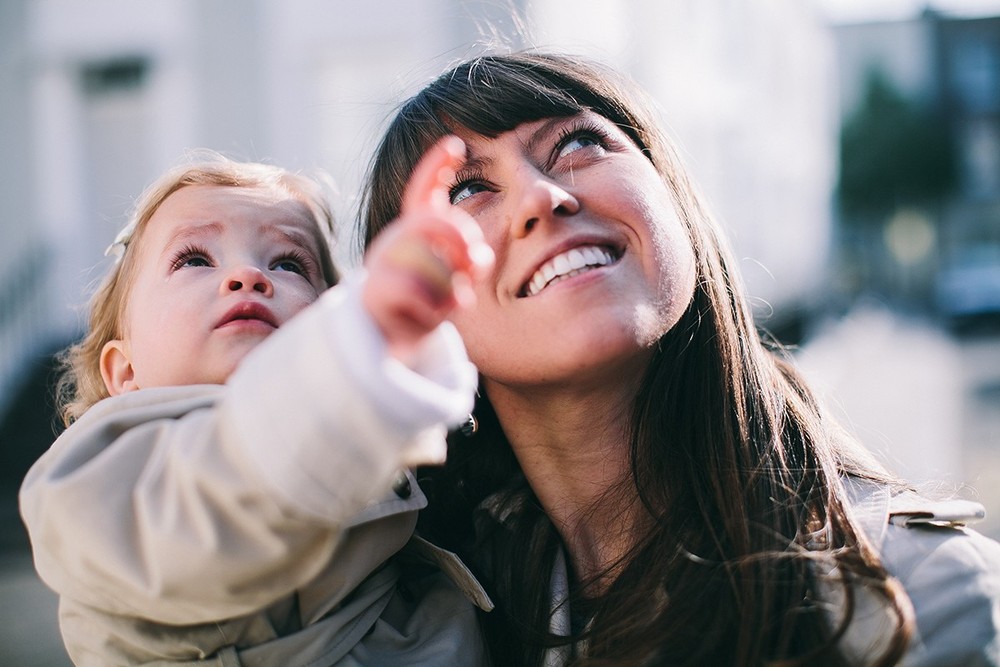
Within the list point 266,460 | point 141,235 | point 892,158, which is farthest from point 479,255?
point 892,158

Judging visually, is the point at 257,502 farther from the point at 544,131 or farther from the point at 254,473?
the point at 544,131

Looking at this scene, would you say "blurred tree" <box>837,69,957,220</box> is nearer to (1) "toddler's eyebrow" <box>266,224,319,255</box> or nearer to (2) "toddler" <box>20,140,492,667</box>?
(1) "toddler's eyebrow" <box>266,224,319,255</box>

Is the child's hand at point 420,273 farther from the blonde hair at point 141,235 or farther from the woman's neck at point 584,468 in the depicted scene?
the blonde hair at point 141,235

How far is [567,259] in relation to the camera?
180cm

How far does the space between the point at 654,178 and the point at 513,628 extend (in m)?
1.00

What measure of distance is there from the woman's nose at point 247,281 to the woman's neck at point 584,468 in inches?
23.2

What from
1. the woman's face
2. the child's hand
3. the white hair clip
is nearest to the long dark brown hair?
the woman's face

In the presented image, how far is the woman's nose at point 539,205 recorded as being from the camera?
1807 mm

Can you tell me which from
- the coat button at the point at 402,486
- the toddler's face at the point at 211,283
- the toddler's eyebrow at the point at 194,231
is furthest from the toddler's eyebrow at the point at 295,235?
the coat button at the point at 402,486

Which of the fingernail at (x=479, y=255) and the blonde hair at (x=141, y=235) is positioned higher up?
the fingernail at (x=479, y=255)

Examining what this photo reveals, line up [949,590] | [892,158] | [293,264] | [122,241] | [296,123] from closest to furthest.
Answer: [949,590] < [293,264] < [122,241] < [296,123] < [892,158]

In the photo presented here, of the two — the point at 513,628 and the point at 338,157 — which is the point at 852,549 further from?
the point at 338,157

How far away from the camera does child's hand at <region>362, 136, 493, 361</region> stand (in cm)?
115

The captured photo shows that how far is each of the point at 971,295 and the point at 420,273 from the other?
32.9 metres
